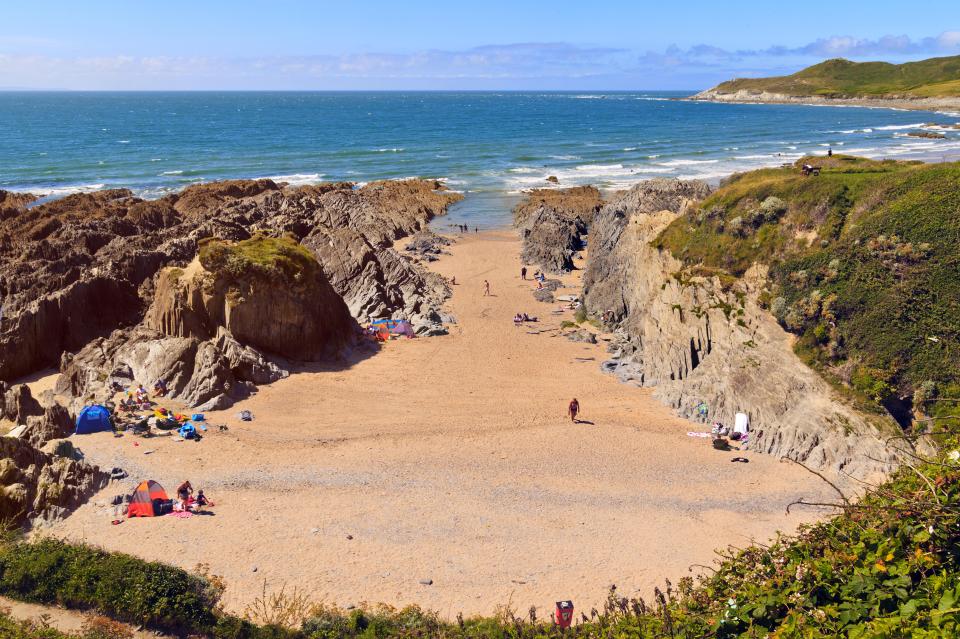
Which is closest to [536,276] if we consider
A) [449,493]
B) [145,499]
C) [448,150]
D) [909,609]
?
[449,493]

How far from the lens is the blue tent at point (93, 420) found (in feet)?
70.2

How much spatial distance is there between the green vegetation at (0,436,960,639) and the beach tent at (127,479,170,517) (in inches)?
126

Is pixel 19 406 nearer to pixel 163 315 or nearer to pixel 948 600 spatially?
pixel 163 315

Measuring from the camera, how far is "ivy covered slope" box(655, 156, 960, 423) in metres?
20.1

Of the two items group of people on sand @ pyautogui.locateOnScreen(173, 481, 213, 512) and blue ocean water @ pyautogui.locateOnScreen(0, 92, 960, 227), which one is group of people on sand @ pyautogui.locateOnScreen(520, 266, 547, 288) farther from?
group of people on sand @ pyautogui.locateOnScreen(173, 481, 213, 512)

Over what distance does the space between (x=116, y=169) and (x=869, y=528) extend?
93745 mm

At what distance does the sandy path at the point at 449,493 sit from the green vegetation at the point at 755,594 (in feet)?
4.31

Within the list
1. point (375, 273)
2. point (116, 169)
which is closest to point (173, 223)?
point (375, 273)

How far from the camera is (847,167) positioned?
3041 cm

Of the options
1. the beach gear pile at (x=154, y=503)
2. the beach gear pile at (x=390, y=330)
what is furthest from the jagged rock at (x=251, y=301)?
the beach gear pile at (x=154, y=503)

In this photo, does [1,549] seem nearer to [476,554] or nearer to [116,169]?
[476,554]

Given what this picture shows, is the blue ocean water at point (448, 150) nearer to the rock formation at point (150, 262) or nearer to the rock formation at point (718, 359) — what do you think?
the rock formation at point (150, 262)

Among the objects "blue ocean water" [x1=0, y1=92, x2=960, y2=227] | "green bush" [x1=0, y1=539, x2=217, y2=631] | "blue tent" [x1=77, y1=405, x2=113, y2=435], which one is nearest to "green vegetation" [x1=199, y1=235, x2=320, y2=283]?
"blue tent" [x1=77, y1=405, x2=113, y2=435]

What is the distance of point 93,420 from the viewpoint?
846 inches
